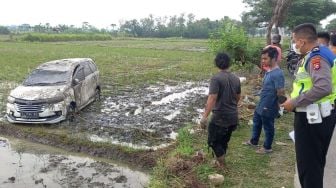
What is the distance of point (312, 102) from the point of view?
11.9 feet

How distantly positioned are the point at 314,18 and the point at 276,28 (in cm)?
1277

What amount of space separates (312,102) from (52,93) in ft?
23.7

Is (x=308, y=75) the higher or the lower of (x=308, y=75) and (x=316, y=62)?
the lower

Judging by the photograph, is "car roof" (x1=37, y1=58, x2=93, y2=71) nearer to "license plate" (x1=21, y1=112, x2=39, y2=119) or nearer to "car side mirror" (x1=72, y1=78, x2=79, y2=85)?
"car side mirror" (x1=72, y1=78, x2=79, y2=85)

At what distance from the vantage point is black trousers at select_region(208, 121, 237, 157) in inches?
217

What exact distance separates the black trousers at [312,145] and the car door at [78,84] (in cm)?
737

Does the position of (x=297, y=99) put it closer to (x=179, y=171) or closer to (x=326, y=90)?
(x=326, y=90)

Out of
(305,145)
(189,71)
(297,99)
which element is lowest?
(189,71)

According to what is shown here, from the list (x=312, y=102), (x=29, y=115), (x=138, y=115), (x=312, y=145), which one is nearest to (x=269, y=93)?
(x=312, y=145)

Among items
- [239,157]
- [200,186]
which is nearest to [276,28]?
[239,157]

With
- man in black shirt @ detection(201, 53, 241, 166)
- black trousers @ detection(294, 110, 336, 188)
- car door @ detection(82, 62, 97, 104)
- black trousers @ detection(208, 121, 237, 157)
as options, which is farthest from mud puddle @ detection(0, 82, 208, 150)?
black trousers @ detection(294, 110, 336, 188)

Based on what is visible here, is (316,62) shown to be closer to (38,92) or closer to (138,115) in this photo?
(138,115)

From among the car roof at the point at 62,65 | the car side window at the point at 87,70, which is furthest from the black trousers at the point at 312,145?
the car side window at the point at 87,70

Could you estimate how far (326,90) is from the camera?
3531mm
